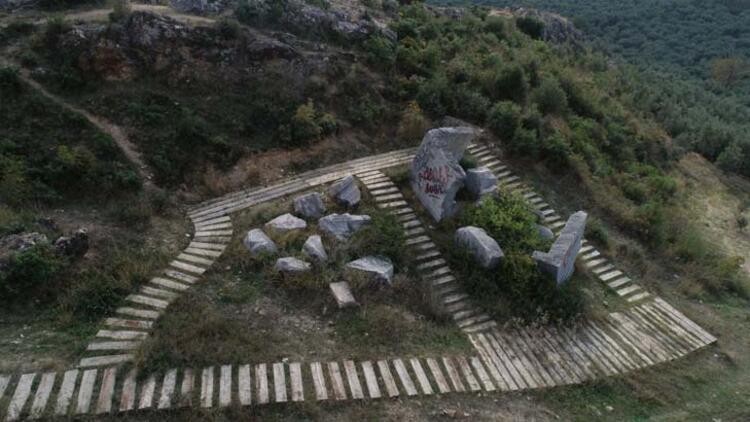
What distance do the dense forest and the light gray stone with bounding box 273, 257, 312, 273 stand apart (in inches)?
843

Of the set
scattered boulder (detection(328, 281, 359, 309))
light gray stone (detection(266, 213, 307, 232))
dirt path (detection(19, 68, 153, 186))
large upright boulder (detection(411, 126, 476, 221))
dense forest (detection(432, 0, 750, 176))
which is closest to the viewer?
scattered boulder (detection(328, 281, 359, 309))

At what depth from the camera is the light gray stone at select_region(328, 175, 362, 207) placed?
36.7 ft

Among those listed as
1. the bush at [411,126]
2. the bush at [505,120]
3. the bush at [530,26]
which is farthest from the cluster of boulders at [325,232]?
the bush at [530,26]

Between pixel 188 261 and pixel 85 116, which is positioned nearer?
pixel 188 261

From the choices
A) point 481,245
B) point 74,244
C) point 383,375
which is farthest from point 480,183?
point 74,244

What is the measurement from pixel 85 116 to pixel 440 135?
26.3 ft

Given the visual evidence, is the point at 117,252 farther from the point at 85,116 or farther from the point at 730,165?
the point at 730,165

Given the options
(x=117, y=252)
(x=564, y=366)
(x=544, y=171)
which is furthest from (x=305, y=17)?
(x=564, y=366)

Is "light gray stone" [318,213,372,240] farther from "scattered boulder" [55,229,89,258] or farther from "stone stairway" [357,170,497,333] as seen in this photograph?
"scattered boulder" [55,229,89,258]

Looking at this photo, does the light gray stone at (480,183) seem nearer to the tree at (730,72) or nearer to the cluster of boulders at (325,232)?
the cluster of boulders at (325,232)

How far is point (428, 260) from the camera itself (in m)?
10.6

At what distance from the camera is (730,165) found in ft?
77.1

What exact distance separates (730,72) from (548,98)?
41326mm

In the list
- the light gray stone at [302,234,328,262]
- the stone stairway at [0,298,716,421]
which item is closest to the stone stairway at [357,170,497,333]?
the stone stairway at [0,298,716,421]
